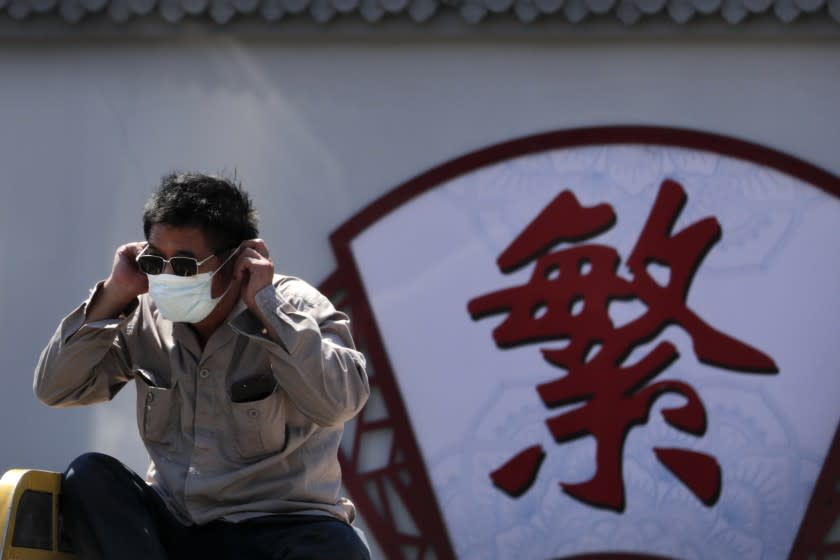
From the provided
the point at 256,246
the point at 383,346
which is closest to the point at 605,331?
the point at 383,346

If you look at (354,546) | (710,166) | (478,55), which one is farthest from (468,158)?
(354,546)

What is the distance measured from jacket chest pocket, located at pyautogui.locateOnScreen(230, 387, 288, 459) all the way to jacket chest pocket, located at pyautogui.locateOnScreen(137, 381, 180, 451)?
0.17m

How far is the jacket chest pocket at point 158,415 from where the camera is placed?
3158 mm

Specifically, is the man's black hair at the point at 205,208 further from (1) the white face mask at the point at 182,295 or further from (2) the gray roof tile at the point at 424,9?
(2) the gray roof tile at the point at 424,9

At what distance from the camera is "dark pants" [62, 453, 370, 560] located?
2924 millimetres

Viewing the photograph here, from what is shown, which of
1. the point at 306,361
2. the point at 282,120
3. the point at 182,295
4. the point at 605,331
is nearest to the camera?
the point at 306,361

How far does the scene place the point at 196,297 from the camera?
10.2 feet

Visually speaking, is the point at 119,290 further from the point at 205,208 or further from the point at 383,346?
the point at 383,346

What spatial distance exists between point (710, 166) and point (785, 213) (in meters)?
0.33

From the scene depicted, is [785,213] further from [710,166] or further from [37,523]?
[37,523]

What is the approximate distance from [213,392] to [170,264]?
11.9 inches

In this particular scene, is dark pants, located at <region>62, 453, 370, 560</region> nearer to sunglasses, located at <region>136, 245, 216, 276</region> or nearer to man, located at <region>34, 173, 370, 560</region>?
man, located at <region>34, 173, 370, 560</region>

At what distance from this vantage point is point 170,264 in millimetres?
3102

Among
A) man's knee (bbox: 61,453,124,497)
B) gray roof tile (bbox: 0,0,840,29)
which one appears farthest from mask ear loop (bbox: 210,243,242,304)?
gray roof tile (bbox: 0,0,840,29)
